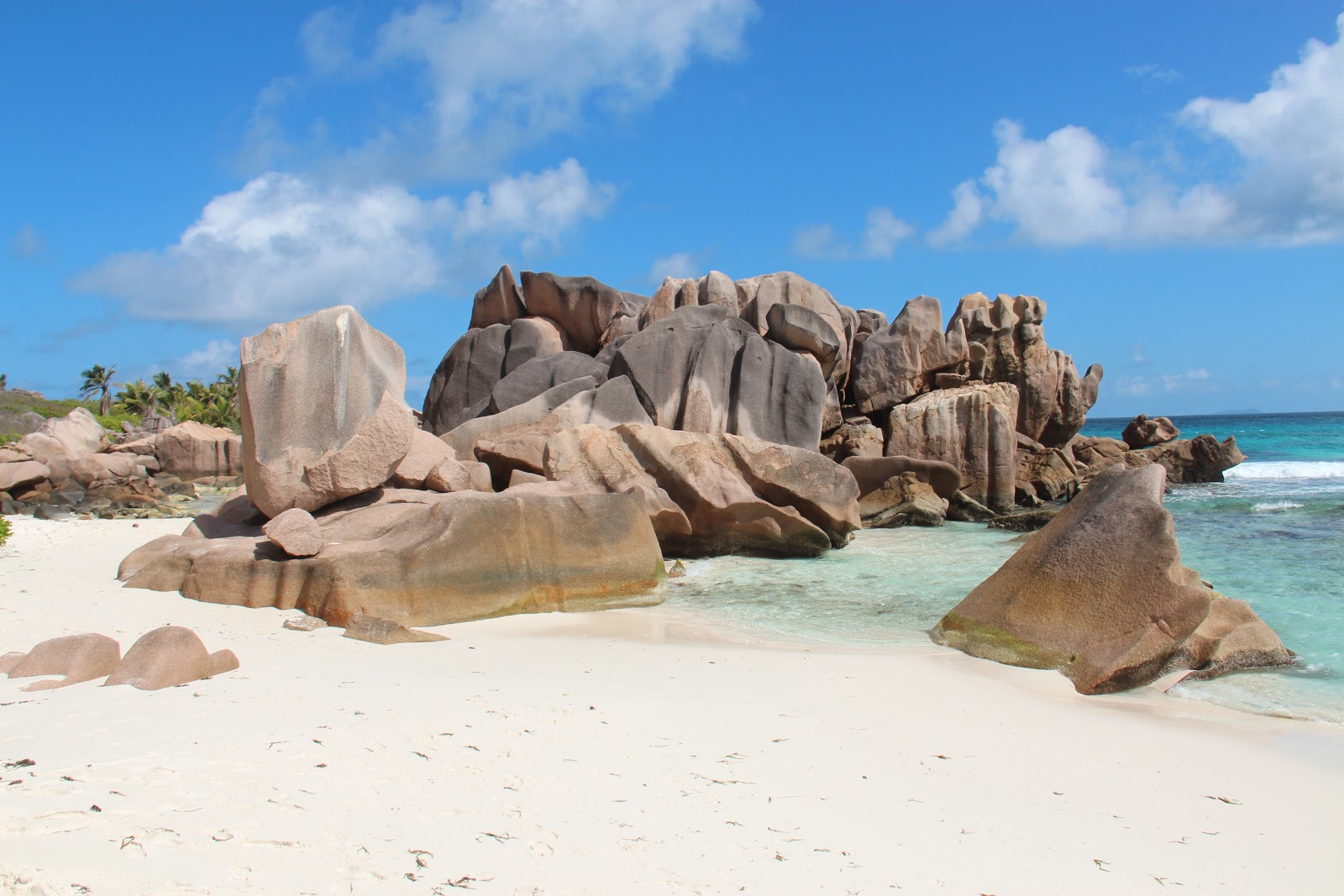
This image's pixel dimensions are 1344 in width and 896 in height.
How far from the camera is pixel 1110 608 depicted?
6.24 metres

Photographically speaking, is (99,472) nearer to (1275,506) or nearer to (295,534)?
(295,534)

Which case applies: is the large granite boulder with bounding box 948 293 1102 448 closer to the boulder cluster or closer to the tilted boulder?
the tilted boulder

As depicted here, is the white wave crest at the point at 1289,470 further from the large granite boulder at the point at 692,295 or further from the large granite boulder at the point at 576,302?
the large granite boulder at the point at 576,302

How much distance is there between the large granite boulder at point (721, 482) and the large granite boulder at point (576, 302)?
30.5 ft

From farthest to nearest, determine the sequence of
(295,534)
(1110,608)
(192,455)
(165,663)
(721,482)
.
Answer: (192,455) < (721,482) < (295,534) < (1110,608) < (165,663)

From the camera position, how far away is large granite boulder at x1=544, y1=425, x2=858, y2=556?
11797 millimetres

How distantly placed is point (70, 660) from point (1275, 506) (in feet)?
74.1

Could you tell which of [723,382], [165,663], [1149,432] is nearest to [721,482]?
[723,382]

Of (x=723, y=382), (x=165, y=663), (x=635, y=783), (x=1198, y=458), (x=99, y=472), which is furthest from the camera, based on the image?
(x=1198, y=458)

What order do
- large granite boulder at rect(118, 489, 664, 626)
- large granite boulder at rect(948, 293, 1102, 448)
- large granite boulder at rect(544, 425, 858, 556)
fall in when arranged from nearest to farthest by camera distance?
large granite boulder at rect(118, 489, 664, 626), large granite boulder at rect(544, 425, 858, 556), large granite boulder at rect(948, 293, 1102, 448)

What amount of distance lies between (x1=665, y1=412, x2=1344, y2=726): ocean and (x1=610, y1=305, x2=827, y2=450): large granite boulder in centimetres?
242

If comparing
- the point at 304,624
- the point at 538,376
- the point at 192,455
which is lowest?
the point at 304,624

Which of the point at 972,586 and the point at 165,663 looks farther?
the point at 972,586

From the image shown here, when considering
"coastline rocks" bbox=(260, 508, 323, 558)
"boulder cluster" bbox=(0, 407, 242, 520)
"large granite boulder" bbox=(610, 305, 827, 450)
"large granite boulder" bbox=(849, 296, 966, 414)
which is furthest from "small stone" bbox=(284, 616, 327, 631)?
"large granite boulder" bbox=(849, 296, 966, 414)
